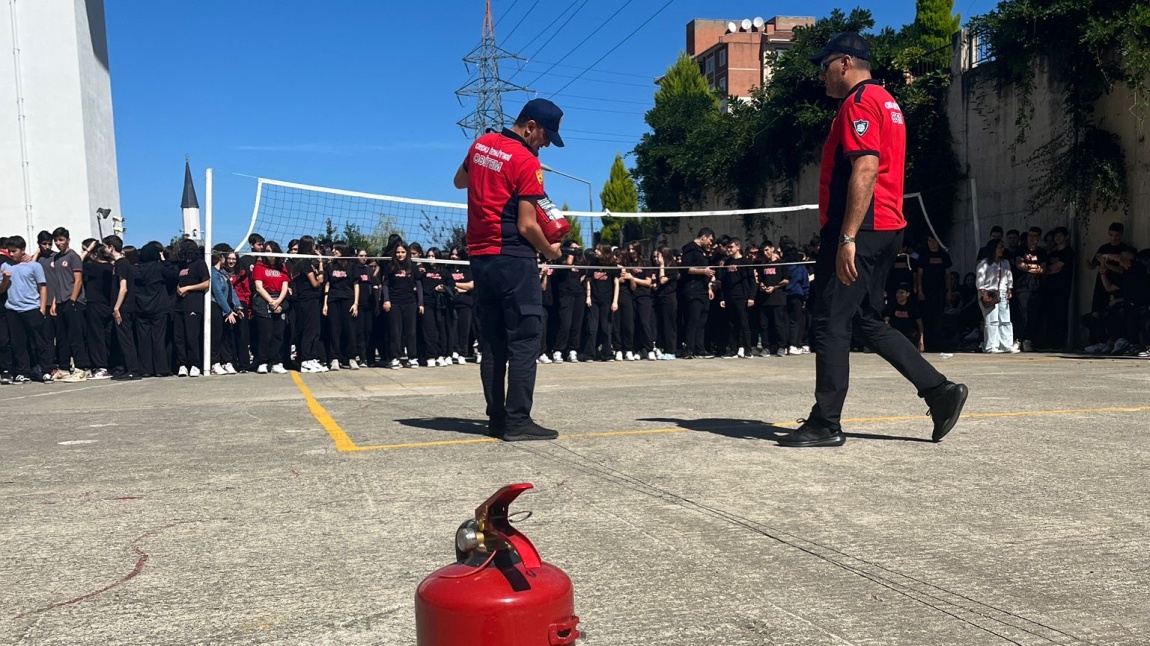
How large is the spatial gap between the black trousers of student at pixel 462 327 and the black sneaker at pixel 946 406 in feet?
31.7

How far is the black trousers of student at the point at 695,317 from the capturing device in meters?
14.7

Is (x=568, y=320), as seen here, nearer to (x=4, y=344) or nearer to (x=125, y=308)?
(x=125, y=308)

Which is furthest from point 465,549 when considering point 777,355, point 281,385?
point 777,355

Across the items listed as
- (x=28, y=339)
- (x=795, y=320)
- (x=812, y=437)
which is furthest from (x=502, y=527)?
(x=795, y=320)

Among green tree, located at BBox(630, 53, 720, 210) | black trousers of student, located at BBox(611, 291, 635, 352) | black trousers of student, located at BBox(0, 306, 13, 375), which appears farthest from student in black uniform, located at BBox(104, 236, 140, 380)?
green tree, located at BBox(630, 53, 720, 210)

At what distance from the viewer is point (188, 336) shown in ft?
41.5

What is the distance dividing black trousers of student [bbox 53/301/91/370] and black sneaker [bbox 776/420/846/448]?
1088cm

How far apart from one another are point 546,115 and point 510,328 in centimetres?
123

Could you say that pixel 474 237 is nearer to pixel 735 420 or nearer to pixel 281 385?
pixel 735 420

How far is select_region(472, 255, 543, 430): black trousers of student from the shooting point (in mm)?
5375

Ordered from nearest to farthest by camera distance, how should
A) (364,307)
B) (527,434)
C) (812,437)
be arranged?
(812,437), (527,434), (364,307)

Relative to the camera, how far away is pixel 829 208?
502 cm

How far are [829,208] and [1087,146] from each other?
11722 millimetres

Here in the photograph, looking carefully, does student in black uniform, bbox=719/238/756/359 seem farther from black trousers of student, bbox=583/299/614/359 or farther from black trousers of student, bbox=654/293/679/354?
black trousers of student, bbox=583/299/614/359
